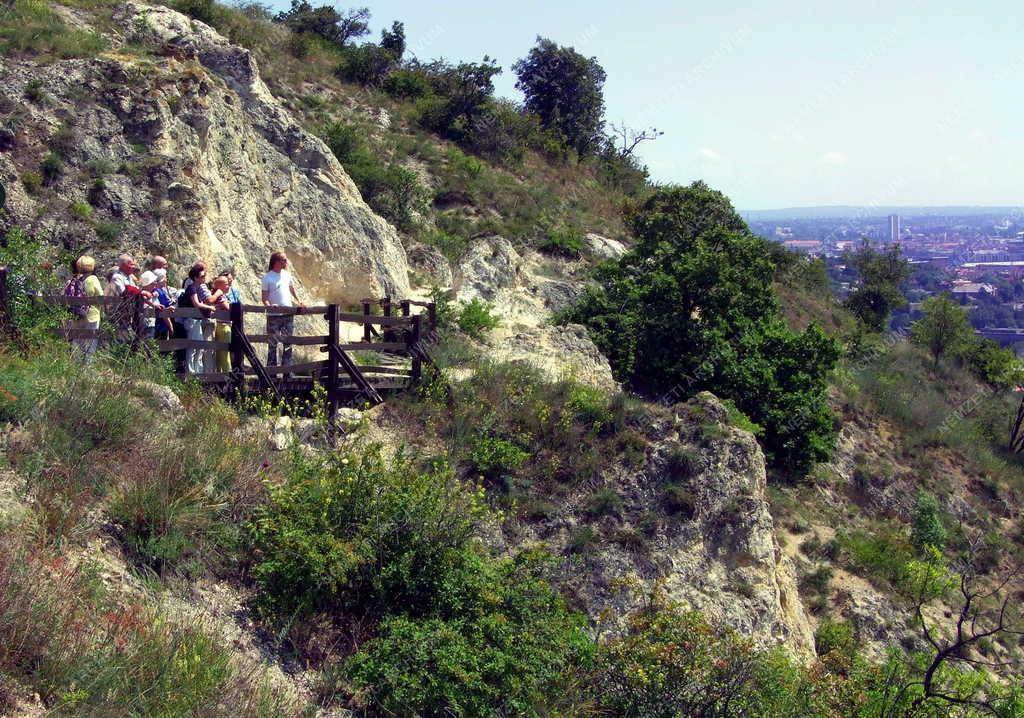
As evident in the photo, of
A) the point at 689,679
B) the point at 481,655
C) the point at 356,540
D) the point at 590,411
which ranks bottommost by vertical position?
the point at 689,679

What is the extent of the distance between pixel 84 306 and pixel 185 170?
4.65 m

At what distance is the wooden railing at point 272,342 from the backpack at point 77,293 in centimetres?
12

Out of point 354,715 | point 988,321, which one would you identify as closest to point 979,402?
point 354,715

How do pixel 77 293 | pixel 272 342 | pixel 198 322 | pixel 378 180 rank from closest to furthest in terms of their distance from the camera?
pixel 77 293 < pixel 198 322 < pixel 272 342 < pixel 378 180

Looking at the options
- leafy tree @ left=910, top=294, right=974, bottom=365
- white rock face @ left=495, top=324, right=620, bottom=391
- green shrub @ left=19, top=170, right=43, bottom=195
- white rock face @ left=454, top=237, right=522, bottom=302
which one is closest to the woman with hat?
green shrub @ left=19, top=170, right=43, bottom=195

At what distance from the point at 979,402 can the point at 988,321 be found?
1900 inches

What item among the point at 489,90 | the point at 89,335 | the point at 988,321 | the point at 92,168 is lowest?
the point at 988,321

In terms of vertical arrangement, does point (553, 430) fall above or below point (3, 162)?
below

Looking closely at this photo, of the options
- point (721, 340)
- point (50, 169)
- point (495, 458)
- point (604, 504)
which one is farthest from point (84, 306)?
point (721, 340)

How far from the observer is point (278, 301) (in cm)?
1063

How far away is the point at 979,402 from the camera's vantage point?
2541 centimetres

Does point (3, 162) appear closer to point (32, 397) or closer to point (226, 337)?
point (226, 337)

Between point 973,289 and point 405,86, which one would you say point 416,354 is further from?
point 973,289

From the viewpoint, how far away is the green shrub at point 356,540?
20.2ft
